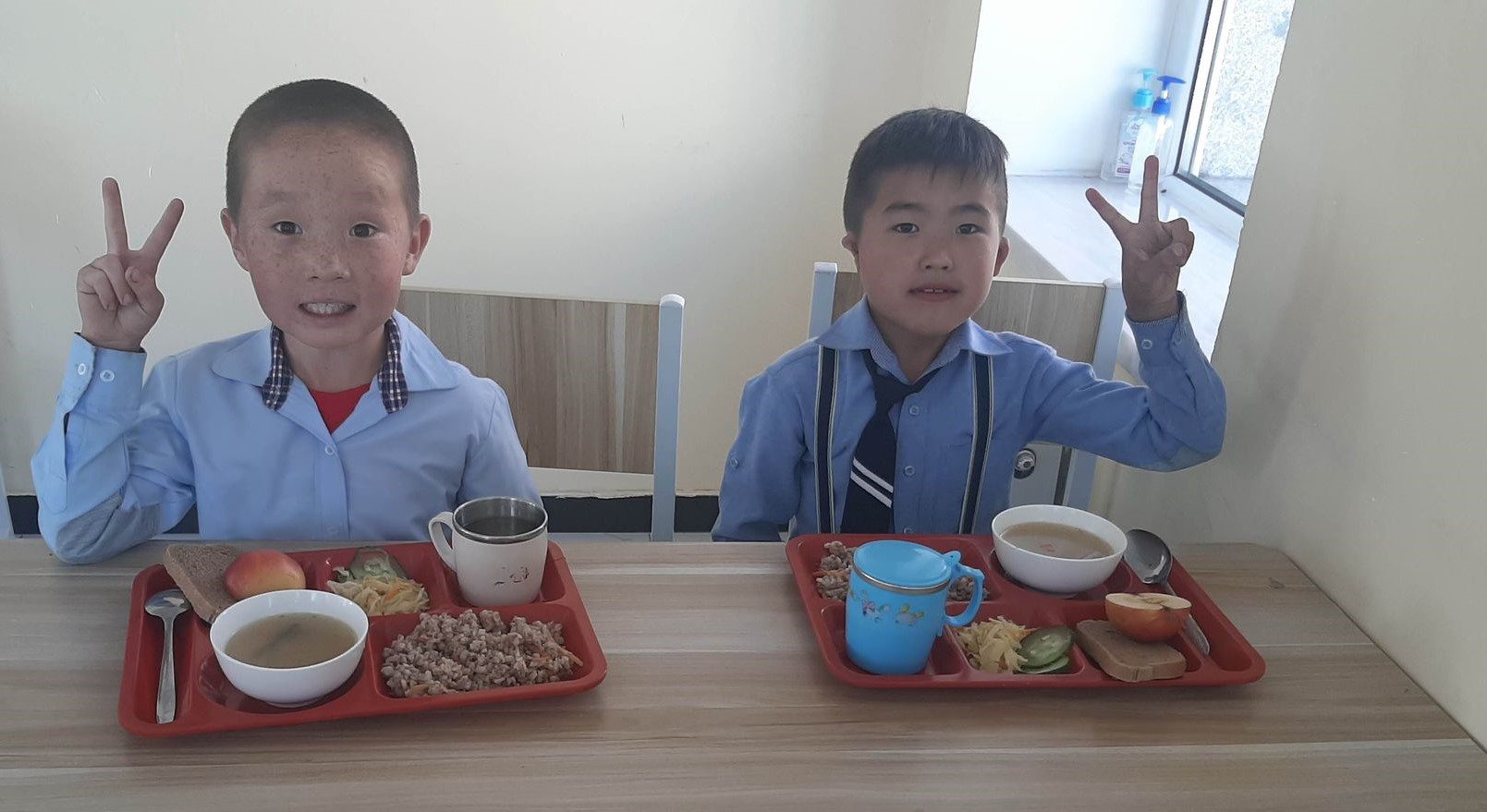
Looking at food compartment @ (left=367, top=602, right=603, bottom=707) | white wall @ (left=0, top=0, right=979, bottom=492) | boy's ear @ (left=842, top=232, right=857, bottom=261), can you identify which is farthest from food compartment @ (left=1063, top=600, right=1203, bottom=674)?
white wall @ (left=0, top=0, right=979, bottom=492)

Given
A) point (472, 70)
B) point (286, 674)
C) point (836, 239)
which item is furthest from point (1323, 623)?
point (472, 70)

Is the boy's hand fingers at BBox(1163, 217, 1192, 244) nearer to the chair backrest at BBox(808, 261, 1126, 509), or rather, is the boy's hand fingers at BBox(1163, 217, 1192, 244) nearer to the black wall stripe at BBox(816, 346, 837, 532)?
the chair backrest at BBox(808, 261, 1126, 509)

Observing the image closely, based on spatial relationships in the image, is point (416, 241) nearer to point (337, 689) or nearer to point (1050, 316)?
point (337, 689)

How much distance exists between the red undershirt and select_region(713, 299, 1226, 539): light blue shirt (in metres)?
0.48

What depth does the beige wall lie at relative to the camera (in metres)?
1.02

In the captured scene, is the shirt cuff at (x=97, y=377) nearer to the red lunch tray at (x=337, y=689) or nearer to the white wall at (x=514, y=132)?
the red lunch tray at (x=337, y=689)

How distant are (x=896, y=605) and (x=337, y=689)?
0.48 metres

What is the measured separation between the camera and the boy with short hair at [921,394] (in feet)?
4.57

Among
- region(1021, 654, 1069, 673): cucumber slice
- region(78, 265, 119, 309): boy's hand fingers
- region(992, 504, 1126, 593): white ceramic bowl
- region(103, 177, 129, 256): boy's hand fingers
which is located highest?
region(103, 177, 129, 256): boy's hand fingers

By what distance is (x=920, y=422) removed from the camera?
1.48 m

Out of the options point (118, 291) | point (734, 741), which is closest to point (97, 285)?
point (118, 291)

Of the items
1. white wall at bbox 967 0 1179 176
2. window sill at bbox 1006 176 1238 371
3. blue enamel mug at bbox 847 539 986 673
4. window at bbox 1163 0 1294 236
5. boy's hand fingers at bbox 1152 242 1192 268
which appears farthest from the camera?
white wall at bbox 967 0 1179 176

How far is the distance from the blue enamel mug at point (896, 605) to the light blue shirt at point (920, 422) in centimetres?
47

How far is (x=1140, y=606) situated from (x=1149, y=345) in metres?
0.43
